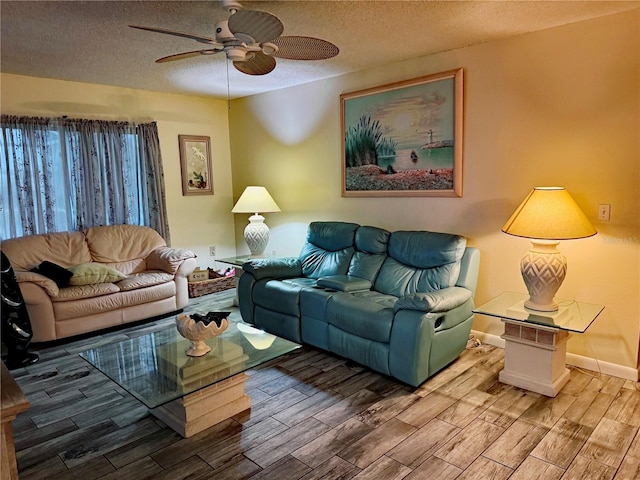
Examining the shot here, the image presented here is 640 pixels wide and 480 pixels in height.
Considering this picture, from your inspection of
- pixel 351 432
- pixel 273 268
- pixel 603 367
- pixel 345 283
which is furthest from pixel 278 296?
pixel 603 367

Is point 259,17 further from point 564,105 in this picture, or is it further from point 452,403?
point 452,403

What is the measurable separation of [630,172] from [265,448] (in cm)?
281

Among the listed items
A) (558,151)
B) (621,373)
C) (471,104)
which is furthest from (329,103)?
(621,373)

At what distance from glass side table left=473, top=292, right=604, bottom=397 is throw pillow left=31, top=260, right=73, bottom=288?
3.44 metres

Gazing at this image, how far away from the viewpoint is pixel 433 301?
2.79 meters

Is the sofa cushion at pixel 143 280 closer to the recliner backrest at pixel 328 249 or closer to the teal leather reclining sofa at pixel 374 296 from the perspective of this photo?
→ the teal leather reclining sofa at pixel 374 296

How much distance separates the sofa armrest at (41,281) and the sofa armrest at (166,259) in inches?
40.2

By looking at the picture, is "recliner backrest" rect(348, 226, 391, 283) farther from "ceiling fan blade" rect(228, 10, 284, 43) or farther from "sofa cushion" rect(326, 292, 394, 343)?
"ceiling fan blade" rect(228, 10, 284, 43)

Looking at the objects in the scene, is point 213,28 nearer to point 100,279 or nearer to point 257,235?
point 257,235

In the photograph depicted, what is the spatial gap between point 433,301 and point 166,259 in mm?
2847

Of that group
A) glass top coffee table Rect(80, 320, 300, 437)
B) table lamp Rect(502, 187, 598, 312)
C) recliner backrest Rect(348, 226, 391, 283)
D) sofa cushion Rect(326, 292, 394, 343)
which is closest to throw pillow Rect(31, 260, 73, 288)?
glass top coffee table Rect(80, 320, 300, 437)

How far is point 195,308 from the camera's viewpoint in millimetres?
4688

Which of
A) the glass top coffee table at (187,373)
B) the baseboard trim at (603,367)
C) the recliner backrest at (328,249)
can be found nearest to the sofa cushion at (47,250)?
the glass top coffee table at (187,373)

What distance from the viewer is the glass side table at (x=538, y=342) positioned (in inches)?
106
